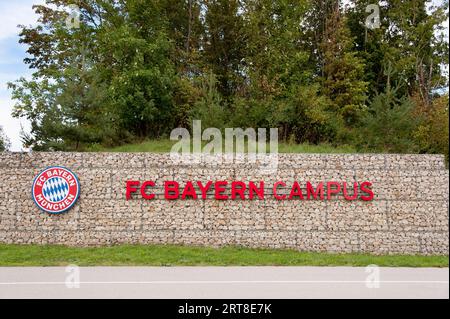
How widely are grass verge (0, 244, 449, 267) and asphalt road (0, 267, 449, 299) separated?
77 centimetres

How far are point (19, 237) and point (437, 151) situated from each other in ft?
50.8

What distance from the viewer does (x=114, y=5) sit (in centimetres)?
2884

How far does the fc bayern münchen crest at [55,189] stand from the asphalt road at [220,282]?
124 inches

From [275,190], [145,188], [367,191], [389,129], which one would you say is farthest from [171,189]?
[389,129]

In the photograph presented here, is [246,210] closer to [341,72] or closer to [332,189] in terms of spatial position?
[332,189]

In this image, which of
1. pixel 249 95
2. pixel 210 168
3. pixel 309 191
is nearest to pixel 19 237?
pixel 210 168

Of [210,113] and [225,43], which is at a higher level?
[225,43]

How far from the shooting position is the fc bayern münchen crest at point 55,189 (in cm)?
1459

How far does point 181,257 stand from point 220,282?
3603 millimetres

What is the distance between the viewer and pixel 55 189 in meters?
14.8

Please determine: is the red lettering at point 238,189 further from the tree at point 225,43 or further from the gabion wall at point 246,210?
the tree at point 225,43

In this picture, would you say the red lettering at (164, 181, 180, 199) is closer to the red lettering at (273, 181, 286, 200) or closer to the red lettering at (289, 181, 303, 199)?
the red lettering at (273, 181, 286, 200)

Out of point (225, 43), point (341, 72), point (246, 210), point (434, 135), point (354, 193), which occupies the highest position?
point (225, 43)
